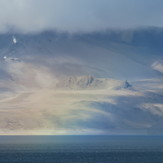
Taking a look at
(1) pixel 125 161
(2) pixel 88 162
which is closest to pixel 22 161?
(2) pixel 88 162

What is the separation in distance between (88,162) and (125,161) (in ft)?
31.1

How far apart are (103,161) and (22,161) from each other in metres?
19.3

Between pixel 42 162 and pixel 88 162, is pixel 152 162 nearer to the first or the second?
pixel 88 162

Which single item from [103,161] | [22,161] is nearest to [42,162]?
[22,161]

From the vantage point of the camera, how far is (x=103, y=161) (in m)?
136

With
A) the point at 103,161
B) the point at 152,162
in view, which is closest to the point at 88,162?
the point at 103,161

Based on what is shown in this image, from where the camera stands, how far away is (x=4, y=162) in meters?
130

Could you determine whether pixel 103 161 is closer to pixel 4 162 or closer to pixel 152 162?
pixel 152 162

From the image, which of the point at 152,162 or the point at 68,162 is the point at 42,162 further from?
the point at 152,162

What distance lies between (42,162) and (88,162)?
35.6 feet

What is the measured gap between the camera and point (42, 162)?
13362 centimetres

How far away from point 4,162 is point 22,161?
6558 millimetres

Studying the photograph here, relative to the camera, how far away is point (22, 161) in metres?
135

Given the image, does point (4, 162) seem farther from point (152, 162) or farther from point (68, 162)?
point (152, 162)
